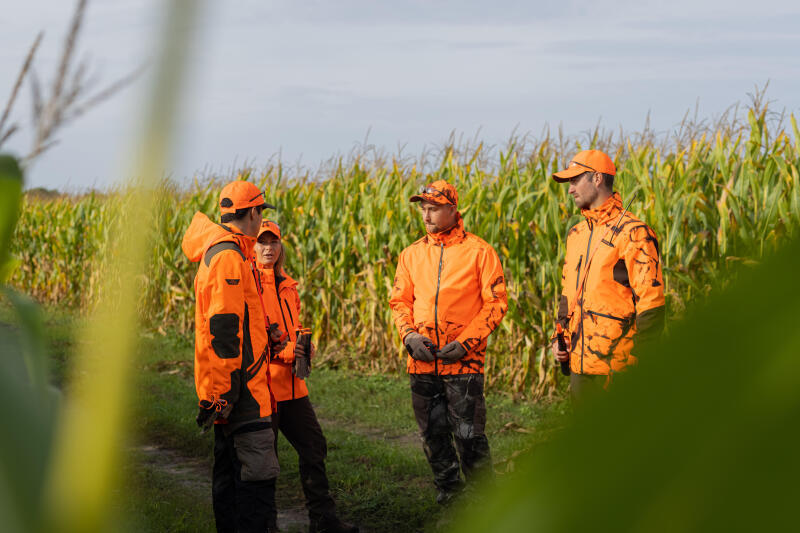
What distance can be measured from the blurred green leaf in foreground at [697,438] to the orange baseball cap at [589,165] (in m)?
4.61

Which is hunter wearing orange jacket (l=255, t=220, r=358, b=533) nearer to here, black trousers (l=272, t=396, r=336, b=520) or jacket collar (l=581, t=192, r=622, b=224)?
black trousers (l=272, t=396, r=336, b=520)

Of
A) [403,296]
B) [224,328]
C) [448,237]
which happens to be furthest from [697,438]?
[403,296]

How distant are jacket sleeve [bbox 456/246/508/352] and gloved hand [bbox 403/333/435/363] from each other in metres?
0.20

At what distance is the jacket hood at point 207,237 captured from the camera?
411 centimetres

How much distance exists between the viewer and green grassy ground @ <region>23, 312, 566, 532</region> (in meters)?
5.51

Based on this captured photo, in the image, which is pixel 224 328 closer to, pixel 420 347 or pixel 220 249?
pixel 220 249

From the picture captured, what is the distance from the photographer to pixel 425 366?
504 centimetres

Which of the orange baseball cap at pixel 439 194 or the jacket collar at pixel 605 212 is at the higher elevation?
the orange baseball cap at pixel 439 194

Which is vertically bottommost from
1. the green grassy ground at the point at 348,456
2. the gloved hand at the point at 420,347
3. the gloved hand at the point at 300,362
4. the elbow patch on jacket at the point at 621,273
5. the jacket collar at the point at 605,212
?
the green grassy ground at the point at 348,456

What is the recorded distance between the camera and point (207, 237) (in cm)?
420

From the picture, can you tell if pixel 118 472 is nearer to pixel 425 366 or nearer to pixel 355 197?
pixel 425 366

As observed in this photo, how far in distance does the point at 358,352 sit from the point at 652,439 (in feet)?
33.9

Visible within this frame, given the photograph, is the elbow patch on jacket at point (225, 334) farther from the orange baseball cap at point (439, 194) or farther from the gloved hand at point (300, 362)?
the orange baseball cap at point (439, 194)

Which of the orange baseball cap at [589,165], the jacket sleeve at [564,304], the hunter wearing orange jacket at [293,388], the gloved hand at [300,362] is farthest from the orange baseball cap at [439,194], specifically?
the gloved hand at [300,362]
